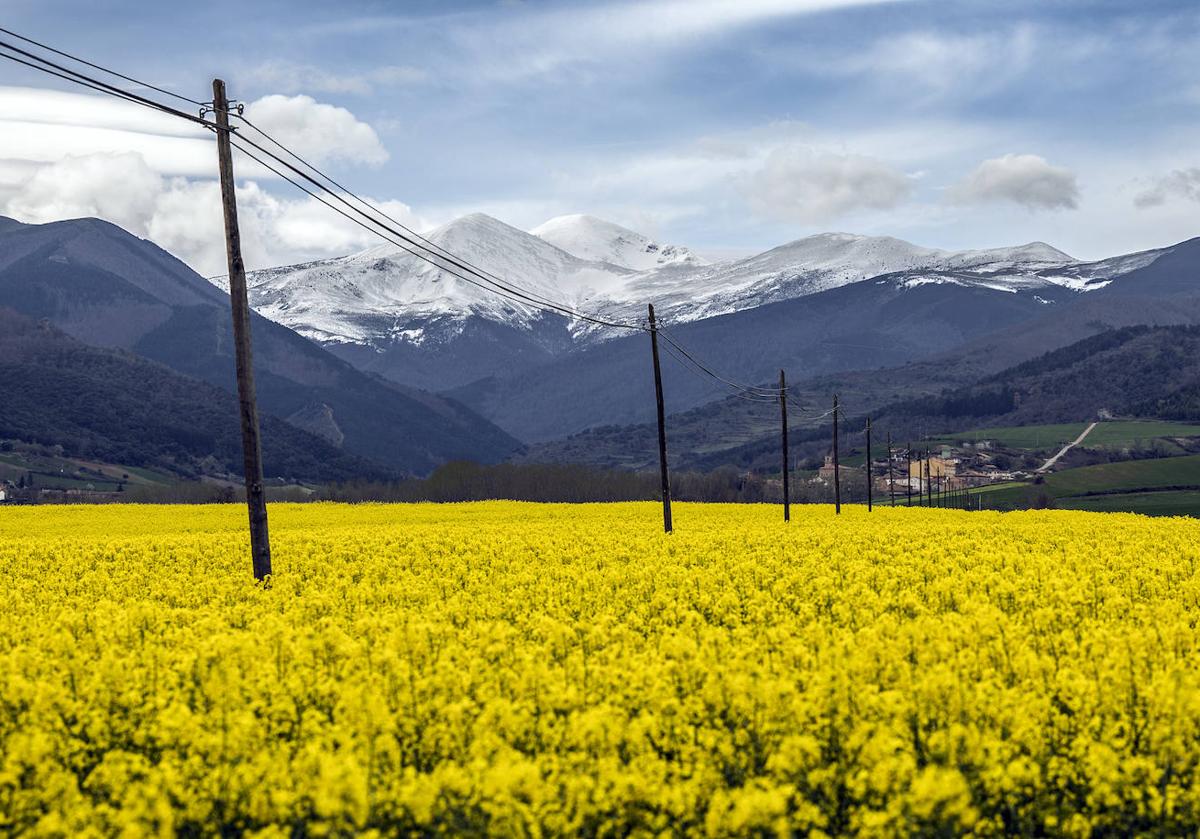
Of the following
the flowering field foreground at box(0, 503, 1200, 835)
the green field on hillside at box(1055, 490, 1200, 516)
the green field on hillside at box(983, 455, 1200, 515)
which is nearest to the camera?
the flowering field foreground at box(0, 503, 1200, 835)

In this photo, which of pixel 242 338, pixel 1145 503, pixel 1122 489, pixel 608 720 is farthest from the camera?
pixel 1122 489

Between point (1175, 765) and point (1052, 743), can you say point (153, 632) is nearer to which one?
point (1052, 743)

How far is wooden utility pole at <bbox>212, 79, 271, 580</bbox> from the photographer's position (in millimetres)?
25562

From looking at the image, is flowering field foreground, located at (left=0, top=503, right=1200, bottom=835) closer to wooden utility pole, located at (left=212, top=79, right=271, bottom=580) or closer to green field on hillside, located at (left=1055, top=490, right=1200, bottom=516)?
wooden utility pole, located at (left=212, top=79, right=271, bottom=580)

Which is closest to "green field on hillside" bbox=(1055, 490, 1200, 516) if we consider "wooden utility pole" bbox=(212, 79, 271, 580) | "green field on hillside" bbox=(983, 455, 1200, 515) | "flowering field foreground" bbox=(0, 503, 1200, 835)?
"green field on hillside" bbox=(983, 455, 1200, 515)

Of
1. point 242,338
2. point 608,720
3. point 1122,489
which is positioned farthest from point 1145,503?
point 608,720

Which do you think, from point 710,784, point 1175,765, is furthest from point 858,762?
point 1175,765

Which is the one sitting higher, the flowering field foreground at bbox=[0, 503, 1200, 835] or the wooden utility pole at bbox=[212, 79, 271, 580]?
the wooden utility pole at bbox=[212, 79, 271, 580]

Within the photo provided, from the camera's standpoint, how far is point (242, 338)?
2583 centimetres

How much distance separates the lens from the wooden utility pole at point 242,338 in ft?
83.9

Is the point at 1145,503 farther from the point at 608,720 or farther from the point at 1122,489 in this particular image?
the point at 608,720

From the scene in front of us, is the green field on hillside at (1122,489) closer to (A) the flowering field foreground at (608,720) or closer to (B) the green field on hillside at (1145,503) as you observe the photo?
(B) the green field on hillside at (1145,503)

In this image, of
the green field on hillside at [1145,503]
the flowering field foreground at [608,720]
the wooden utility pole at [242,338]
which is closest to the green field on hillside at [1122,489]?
the green field on hillside at [1145,503]

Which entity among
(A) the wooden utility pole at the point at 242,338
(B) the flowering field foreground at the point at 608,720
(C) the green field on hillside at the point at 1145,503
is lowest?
(C) the green field on hillside at the point at 1145,503
